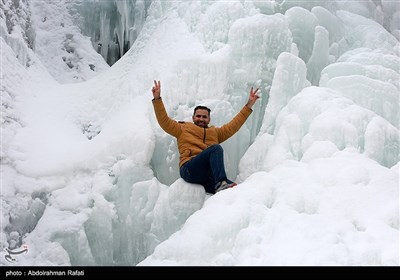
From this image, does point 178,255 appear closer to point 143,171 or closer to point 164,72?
point 143,171

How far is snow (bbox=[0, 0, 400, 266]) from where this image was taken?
3.00 metres

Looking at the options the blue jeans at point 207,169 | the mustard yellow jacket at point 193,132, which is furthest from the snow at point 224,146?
the mustard yellow jacket at point 193,132

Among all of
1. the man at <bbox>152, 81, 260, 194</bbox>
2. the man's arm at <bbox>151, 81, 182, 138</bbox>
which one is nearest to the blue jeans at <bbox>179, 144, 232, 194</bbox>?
the man at <bbox>152, 81, 260, 194</bbox>

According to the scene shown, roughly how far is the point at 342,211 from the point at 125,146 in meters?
1.80

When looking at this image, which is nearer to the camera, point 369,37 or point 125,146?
point 125,146

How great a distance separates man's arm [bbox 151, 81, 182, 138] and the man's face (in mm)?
179

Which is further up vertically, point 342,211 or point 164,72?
point 164,72

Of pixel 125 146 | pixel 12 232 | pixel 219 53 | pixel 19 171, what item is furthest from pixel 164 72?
pixel 12 232

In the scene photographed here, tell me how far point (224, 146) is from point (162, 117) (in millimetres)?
701

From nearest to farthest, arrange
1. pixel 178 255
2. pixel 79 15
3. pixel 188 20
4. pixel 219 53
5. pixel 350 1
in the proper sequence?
pixel 178 255, pixel 219 53, pixel 188 20, pixel 350 1, pixel 79 15

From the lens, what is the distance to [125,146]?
4.08 m

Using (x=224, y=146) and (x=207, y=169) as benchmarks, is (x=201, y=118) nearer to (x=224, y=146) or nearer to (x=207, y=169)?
(x=224, y=146)

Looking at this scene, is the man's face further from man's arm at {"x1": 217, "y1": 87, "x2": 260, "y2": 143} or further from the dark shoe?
the dark shoe

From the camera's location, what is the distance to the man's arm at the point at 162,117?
12.4 feet
